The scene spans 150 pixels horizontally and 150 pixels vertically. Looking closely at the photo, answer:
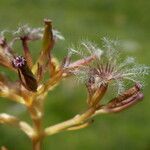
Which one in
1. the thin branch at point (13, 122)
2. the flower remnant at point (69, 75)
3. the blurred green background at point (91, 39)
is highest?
the flower remnant at point (69, 75)

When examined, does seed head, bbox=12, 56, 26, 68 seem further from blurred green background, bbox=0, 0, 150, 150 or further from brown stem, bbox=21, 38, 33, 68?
blurred green background, bbox=0, 0, 150, 150

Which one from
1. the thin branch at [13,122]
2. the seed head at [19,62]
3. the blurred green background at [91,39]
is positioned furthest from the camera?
the blurred green background at [91,39]

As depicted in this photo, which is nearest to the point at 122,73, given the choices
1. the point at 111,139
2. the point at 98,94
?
the point at 98,94

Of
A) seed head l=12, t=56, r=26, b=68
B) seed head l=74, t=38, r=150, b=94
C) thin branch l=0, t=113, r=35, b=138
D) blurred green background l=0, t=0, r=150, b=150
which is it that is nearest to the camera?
seed head l=12, t=56, r=26, b=68

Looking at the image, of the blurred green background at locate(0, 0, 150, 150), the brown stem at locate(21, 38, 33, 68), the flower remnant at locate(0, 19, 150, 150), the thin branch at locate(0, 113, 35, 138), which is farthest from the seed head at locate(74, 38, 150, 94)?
the blurred green background at locate(0, 0, 150, 150)

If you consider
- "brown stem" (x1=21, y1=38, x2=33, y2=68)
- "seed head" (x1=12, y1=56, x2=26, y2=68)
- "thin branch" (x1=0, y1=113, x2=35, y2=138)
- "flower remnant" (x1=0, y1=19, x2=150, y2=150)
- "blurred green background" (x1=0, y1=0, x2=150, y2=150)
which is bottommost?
"blurred green background" (x1=0, y1=0, x2=150, y2=150)

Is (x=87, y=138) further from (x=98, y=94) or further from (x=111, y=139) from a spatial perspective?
(x=98, y=94)

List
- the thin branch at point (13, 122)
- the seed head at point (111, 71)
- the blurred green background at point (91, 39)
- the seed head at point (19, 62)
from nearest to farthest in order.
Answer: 1. the seed head at point (19, 62)
2. the seed head at point (111, 71)
3. the thin branch at point (13, 122)
4. the blurred green background at point (91, 39)

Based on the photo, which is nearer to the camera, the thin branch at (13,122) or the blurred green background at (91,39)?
the thin branch at (13,122)

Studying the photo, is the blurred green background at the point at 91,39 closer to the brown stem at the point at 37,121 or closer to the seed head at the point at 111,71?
the seed head at the point at 111,71

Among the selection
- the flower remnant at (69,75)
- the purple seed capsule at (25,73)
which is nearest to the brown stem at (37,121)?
the flower remnant at (69,75)
